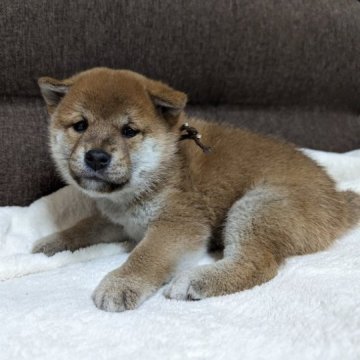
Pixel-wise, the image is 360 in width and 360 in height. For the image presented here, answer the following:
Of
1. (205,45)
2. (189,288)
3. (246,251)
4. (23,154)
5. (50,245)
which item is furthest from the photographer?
(205,45)

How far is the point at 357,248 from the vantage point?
158 cm

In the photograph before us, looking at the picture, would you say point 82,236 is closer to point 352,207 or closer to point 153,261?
point 153,261

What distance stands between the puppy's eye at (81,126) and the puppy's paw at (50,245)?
17.2 inches

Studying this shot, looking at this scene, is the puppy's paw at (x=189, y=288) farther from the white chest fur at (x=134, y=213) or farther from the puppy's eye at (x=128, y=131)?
the puppy's eye at (x=128, y=131)

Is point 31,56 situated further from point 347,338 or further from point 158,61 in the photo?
point 347,338

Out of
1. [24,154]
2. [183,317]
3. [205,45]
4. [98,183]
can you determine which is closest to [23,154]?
[24,154]

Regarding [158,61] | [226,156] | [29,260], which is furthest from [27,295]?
[158,61]

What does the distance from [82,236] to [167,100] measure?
0.62 m

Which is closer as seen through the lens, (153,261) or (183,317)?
(183,317)

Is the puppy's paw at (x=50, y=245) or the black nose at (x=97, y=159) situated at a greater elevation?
the black nose at (x=97, y=159)

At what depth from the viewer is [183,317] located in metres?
1.18

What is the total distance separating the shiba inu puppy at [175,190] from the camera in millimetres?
1391

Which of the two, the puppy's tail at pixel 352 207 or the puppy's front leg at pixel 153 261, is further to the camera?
the puppy's tail at pixel 352 207

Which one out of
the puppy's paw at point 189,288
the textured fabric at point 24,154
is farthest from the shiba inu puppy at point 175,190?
the textured fabric at point 24,154
